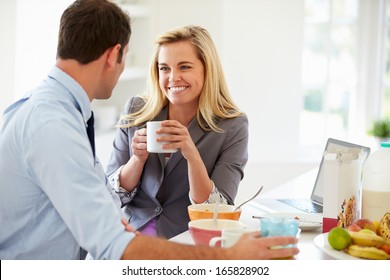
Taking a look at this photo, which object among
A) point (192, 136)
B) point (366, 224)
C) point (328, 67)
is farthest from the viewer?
point (328, 67)

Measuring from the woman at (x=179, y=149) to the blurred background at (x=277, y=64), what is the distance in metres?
1.20

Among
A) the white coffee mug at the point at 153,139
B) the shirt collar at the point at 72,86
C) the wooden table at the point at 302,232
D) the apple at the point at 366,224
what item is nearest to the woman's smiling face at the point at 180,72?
the white coffee mug at the point at 153,139

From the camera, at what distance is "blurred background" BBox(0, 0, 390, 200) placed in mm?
3711

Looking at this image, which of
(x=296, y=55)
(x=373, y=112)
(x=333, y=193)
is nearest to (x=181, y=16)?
(x=296, y=55)

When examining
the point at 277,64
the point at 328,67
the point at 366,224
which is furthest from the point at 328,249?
the point at 328,67

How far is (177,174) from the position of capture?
2436mm

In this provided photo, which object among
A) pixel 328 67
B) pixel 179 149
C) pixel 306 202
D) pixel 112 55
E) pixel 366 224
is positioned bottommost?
pixel 306 202

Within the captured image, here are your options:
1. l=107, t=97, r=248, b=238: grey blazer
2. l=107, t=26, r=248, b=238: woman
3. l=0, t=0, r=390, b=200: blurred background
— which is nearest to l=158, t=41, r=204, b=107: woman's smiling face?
l=107, t=26, r=248, b=238: woman

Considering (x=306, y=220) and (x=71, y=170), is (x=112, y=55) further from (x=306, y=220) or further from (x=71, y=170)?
(x=306, y=220)

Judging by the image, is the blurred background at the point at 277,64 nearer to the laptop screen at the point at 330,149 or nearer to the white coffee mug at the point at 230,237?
the laptop screen at the point at 330,149

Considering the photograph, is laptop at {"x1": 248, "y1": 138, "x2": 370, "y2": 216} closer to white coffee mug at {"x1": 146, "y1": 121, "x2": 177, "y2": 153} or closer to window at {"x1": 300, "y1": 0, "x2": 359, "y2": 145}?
white coffee mug at {"x1": 146, "y1": 121, "x2": 177, "y2": 153}

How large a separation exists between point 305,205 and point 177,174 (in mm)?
481

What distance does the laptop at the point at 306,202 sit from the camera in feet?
7.72

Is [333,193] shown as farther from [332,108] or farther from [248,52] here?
[332,108]
